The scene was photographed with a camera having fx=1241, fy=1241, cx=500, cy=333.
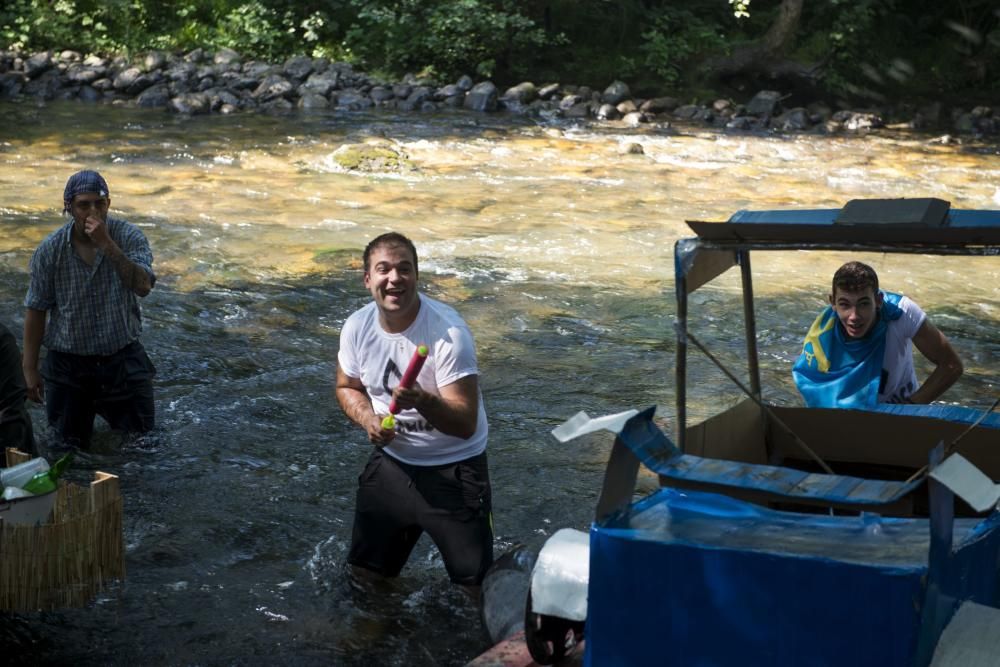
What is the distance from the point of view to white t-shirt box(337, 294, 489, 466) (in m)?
4.37

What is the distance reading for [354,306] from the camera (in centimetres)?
1050

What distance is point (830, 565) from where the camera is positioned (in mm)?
2711

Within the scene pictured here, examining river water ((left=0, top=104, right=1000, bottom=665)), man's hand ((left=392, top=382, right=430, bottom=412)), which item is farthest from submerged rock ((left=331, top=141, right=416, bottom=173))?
man's hand ((left=392, top=382, right=430, bottom=412))

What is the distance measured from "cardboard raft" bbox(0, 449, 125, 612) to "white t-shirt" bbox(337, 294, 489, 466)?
967mm

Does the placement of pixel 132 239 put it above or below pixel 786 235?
below

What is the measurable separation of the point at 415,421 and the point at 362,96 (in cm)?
1874

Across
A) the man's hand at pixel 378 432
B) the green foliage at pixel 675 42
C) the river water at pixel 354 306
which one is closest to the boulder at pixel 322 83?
the river water at pixel 354 306

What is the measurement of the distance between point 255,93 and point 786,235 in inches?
775

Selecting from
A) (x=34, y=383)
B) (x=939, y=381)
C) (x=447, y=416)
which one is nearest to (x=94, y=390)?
(x=34, y=383)

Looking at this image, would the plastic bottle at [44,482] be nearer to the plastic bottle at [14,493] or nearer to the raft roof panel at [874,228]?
the plastic bottle at [14,493]

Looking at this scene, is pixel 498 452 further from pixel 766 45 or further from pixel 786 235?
pixel 766 45

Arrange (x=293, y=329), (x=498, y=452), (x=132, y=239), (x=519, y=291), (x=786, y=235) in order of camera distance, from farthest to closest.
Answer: (x=519, y=291) → (x=293, y=329) → (x=498, y=452) → (x=132, y=239) → (x=786, y=235)

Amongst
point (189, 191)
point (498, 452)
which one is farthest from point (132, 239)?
point (189, 191)

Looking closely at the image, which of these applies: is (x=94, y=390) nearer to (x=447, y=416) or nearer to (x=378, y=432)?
(x=378, y=432)
